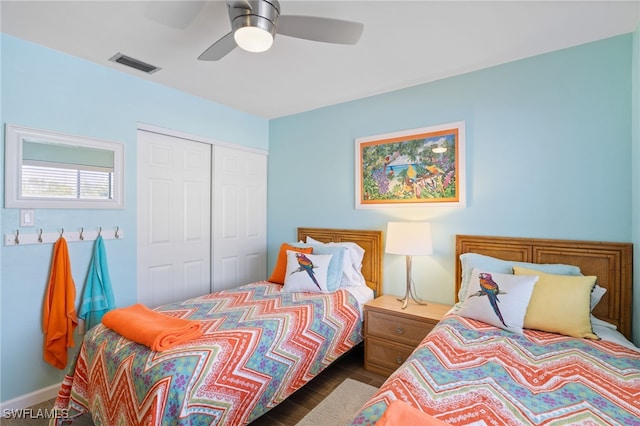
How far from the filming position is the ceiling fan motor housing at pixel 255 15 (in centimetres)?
156

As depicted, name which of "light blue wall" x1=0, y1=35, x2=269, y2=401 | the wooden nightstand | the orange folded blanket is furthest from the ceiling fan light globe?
the wooden nightstand

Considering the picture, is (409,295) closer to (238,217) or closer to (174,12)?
(238,217)

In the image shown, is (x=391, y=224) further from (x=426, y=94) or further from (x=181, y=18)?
(x=181, y=18)

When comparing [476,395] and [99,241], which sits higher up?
[99,241]

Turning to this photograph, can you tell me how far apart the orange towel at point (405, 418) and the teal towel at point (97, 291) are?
2.40 m

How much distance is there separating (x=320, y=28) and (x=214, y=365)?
1.86 m

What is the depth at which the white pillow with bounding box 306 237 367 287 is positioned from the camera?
2941mm

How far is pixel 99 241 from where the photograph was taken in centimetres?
251

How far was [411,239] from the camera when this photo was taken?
8.54 feet

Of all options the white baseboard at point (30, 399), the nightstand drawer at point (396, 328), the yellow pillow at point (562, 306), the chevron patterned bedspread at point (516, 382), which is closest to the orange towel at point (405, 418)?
the chevron patterned bedspread at point (516, 382)

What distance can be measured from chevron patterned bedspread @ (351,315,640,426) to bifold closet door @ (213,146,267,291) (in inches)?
97.5

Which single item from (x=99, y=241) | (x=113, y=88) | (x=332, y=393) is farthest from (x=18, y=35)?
(x=332, y=393)

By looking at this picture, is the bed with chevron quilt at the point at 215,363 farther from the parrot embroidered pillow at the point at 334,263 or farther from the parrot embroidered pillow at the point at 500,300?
the parrot embroidered pillow at the point at 500,300

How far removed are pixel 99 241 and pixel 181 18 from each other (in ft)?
5.89
